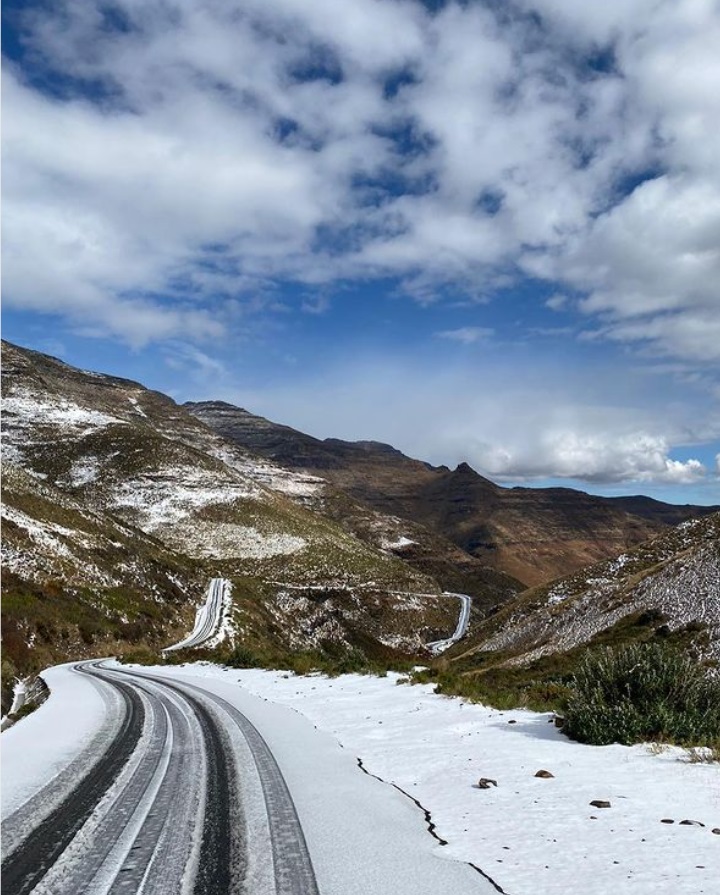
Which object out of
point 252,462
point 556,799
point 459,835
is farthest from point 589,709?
point 252,462

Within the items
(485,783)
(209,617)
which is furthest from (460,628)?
(485,783)

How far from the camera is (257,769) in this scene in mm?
8133

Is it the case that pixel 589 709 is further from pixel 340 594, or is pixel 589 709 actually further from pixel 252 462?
pixel 252 462

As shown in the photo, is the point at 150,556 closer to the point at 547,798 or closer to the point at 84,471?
the point at 84,471

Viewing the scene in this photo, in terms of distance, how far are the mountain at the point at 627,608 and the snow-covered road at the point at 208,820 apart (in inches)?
852

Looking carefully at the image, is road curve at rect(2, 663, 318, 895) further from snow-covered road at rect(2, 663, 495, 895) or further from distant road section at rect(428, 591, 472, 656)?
distant road section at rect(428, 591, 472, 656)

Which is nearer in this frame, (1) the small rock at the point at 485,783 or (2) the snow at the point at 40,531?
(1) the small rock at the point at 485,783

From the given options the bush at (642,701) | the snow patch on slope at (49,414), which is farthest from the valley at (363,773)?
the snow patch on slope at (49,414)

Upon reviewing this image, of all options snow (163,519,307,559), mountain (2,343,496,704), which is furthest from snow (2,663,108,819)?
snow (163,519,307,559)

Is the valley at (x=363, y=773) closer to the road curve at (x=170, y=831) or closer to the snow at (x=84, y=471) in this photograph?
the road curve at (x=170, y=831)

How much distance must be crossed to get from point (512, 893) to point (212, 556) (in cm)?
11119

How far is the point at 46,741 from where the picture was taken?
10328 millimetres

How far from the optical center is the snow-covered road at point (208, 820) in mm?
4602

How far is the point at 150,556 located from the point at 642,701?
79806mm
